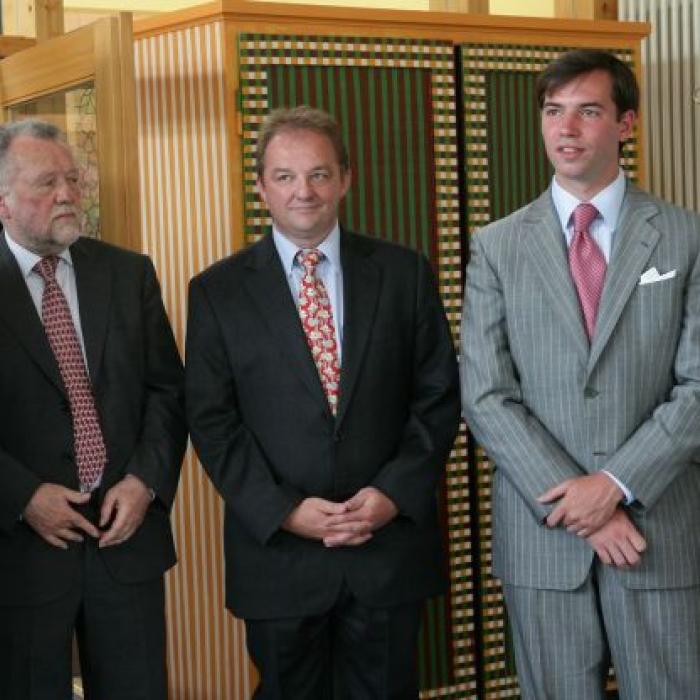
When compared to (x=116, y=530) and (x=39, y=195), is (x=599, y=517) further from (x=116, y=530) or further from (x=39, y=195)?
(x=39, y=195)

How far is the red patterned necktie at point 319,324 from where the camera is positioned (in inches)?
131

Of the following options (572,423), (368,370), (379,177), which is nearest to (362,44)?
(379,177)

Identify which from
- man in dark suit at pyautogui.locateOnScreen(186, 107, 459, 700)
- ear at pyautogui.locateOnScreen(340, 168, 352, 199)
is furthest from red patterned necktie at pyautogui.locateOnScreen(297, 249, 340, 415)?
ear at pyautogui.locateOnScreen(340, 168, 352, 199)

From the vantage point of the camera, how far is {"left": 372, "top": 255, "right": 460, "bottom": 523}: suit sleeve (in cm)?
330

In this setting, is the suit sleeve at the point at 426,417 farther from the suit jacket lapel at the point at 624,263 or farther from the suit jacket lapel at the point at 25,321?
the suit jacket lapel at the point at 25,321

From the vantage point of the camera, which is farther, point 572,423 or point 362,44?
point 362,44

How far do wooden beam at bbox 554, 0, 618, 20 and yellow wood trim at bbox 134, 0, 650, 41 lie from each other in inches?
10.4

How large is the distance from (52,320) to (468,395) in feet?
3.15

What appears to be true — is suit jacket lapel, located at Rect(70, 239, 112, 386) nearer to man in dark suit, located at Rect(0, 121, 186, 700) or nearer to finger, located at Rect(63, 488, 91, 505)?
man in dark suit, located at Rect(0, 121, 186, 700)

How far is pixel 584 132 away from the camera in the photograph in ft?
10.5

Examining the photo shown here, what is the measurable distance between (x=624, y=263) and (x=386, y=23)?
1.37m

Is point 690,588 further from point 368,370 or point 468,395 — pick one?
point 368,370

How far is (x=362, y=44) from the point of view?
4.17 m

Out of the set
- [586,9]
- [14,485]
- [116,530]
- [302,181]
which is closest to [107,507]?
[116,530]
